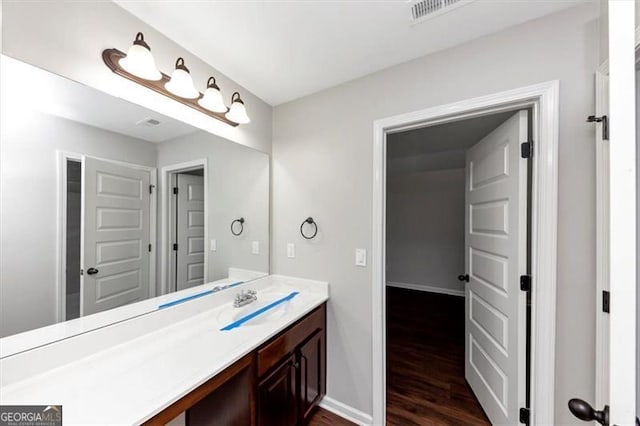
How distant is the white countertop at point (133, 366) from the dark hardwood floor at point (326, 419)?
2.92ft

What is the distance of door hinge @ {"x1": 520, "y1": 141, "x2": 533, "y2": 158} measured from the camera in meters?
1.37

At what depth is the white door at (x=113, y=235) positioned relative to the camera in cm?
112

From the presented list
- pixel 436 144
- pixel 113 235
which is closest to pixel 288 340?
pixel 113 235

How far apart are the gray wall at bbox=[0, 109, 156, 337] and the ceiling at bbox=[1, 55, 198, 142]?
0.14 ft

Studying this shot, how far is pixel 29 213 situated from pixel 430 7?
6.50 feet

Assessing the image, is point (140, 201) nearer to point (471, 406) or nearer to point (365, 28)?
point (365, 28)

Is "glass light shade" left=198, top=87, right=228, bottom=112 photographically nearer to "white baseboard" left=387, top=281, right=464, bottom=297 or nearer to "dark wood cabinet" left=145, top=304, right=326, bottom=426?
"dark wood cabinet" left=145, top=304, right=326, bottom=426

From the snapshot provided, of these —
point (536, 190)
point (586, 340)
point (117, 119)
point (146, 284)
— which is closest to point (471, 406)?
point (586, 340)

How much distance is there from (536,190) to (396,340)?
2282mm

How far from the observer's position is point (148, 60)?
3.68 ft

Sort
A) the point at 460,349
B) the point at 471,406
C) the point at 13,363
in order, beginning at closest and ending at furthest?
the point at 13,363 → the point at 471,406 → the point at 460,349

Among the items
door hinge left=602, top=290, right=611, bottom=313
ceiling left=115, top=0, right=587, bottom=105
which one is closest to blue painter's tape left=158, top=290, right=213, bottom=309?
ceiling left=115, top=0, right=587, bottom=105

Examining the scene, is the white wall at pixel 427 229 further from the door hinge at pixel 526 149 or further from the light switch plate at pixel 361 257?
the light switch plate at pixel 361 257

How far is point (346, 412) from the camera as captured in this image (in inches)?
68.0
